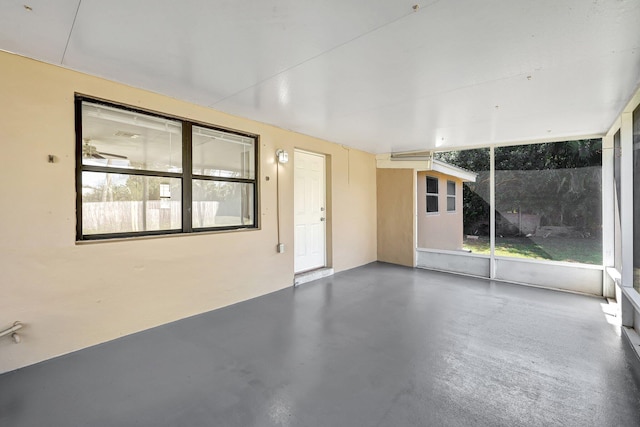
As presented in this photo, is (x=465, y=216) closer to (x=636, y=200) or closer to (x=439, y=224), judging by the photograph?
(x=439, y=224)

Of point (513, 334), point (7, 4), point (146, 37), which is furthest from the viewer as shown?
point (513, 334)

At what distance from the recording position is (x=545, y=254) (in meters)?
4.80

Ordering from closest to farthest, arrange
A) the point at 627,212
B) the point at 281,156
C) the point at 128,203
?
the point at 128,203 < the point at 627,212 < the point at 281,156

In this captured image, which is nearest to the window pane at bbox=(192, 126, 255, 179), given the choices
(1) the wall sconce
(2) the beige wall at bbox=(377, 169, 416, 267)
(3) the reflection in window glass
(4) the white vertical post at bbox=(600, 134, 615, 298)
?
(1) the wall sconce

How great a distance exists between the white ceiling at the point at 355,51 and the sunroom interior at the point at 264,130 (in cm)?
2

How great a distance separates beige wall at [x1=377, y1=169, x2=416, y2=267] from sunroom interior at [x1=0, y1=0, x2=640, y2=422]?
1.20 m

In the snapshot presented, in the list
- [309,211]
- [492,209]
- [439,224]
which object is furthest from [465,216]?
[309,211]

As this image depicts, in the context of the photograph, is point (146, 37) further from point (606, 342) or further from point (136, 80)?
point (606, 342)

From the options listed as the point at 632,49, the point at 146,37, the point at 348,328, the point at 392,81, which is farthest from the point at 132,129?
the point at 632,49

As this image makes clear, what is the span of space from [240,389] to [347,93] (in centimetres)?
280

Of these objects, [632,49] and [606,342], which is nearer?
[632,49]

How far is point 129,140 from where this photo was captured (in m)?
3.03

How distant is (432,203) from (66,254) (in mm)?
6274

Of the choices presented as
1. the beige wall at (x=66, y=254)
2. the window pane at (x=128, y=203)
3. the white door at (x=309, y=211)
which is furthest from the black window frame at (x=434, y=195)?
the window pane at (x=128, y=203)
